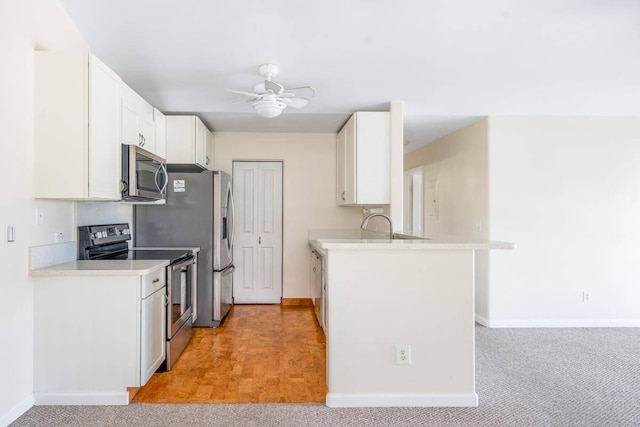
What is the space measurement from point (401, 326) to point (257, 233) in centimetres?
288

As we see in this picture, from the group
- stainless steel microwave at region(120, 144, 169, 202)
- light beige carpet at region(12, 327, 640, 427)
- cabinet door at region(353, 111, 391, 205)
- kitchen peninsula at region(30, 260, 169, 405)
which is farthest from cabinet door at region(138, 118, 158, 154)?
light beige carpet at region(12, 327, 640, 427)

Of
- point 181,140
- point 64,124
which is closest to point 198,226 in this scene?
point 181,140

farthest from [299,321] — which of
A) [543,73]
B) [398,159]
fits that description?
[543,73]

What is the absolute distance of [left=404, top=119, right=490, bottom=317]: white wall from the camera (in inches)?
153

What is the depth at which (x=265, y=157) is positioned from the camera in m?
4.70

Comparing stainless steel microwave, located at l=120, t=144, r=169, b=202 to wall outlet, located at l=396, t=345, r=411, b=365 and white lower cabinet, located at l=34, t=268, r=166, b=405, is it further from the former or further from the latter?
wall outlet, located at l=396, t=345, r=411, b=365

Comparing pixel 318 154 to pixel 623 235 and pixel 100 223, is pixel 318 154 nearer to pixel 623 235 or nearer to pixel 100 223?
pixel 100 223

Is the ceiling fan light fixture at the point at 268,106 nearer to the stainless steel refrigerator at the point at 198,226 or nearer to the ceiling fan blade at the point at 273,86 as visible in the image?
the ceiling fan blade at the point at 273,86

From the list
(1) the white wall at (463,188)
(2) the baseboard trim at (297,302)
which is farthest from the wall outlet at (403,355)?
(2) the baseboard trim at (297,302)

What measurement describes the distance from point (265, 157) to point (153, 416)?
323 cm

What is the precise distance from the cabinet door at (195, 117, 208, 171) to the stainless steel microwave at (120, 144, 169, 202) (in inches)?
33.9

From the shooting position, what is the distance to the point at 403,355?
2.21 m

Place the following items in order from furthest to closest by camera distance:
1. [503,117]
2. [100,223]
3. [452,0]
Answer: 1. [503,117]
2. [100,223]
3. [452,0]

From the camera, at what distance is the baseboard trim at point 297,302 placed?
4684 millimetres
